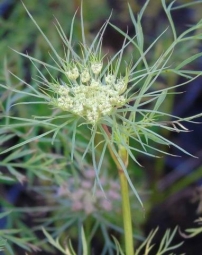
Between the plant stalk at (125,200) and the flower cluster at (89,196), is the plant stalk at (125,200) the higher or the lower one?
the higher one

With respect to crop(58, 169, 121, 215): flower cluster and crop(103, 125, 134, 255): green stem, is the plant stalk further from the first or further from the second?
crop(58, 169, 121, 215): flower cluster

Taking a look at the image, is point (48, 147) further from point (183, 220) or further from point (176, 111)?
point (176, 111)

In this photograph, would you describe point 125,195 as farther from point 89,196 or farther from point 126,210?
point 89,196

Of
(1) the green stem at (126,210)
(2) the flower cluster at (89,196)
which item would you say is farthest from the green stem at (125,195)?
(2) the flower cluster at (89,196)

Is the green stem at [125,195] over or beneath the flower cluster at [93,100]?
beneath

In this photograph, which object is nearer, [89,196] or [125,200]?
[125,200]

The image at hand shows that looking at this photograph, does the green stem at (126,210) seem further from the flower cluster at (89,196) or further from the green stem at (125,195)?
the flower cluster at (89,196)

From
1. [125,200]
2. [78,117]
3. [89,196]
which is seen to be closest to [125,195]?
[125,200]

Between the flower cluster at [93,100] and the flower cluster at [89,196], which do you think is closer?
the flower cluster at [93,100]

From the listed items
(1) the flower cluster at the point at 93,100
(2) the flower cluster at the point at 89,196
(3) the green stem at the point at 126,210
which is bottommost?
(2) the flower cluster at the point at 89,196

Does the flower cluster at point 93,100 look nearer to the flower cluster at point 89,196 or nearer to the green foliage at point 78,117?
the green foliage at point 78,117

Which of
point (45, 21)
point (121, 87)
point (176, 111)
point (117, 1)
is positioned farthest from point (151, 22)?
point (121, 87)
